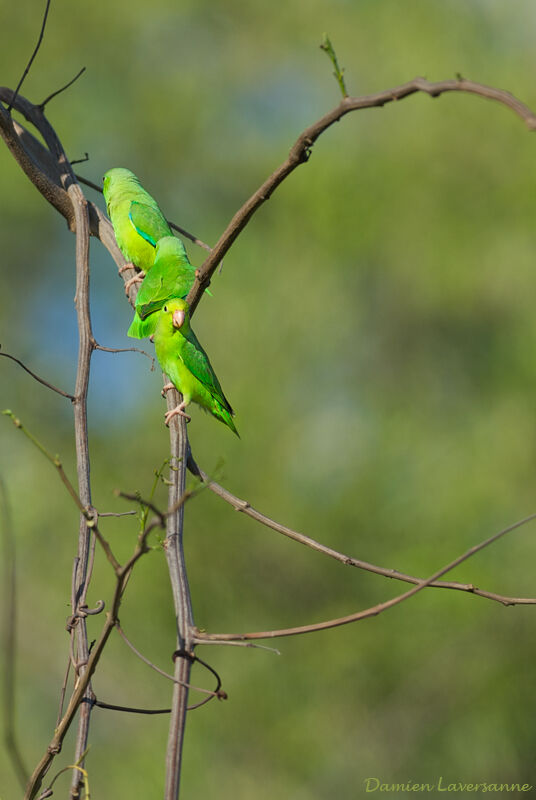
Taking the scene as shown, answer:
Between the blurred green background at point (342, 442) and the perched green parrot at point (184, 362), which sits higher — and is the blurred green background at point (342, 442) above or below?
above

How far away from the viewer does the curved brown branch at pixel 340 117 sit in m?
0.83

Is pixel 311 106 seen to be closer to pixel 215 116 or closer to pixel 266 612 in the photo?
pixel 215 116

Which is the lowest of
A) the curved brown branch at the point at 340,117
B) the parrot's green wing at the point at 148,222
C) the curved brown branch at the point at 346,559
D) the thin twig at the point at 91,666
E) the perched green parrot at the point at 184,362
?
the thin twig at the point at 91,666

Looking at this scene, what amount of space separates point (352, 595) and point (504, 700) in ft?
4.36

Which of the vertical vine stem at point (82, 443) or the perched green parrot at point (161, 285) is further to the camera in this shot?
the perched green parrot at point (161, 285)

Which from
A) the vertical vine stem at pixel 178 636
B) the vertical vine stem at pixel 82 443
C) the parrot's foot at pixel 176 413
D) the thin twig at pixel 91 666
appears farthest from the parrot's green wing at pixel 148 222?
the thin twig at pixel 91 666

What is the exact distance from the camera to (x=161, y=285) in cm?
248

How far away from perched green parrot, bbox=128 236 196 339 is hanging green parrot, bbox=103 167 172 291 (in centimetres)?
62

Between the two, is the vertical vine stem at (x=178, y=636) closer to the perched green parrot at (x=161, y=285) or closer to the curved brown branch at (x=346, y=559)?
the curved brown branch at (x=346, y=559)

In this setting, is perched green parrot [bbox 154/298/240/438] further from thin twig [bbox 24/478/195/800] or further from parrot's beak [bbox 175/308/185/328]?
thin twig [bbox 24/478/195/800]

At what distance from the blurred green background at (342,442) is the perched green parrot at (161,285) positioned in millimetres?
2804
